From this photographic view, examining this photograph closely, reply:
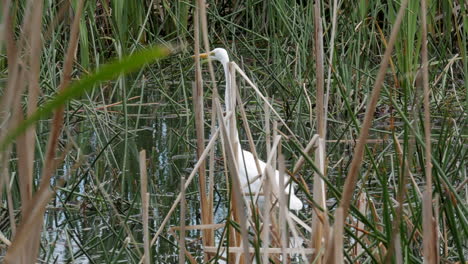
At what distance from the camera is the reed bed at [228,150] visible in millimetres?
933

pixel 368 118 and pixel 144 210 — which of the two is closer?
pixel 368 118

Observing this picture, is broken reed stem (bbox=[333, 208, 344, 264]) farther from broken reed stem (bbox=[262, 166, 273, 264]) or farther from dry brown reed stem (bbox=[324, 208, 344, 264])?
broken reed stem (bbox=[262, 166, 273, 264])

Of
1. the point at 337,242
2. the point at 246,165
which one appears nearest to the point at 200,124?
the point at 337,242

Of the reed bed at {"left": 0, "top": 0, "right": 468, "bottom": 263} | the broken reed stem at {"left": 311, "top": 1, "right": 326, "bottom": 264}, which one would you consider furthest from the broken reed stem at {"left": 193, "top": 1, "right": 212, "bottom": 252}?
the broken reed stem at {"left": 311, "top": 1, "right": 326, "bottom": 264}

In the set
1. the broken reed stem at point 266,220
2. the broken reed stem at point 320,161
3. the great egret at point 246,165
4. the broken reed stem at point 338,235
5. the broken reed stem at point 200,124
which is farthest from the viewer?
the great egret at point 246,165

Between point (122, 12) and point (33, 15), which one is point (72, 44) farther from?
point (122, 12)

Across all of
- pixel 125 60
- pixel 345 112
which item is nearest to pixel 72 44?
pixel 125 60

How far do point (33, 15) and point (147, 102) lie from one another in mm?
3823

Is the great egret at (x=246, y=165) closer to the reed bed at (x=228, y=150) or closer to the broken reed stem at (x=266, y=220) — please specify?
the reed bed at (x=228, y=150)

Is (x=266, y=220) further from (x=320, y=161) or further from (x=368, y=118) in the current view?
(x=368, y=118)

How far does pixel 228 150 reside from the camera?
1.30m

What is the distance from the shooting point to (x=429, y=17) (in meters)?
4.30

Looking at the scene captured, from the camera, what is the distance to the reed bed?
3.06 ft

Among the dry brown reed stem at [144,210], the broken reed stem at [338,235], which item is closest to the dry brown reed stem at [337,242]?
the broken reed stem at [338,235]
